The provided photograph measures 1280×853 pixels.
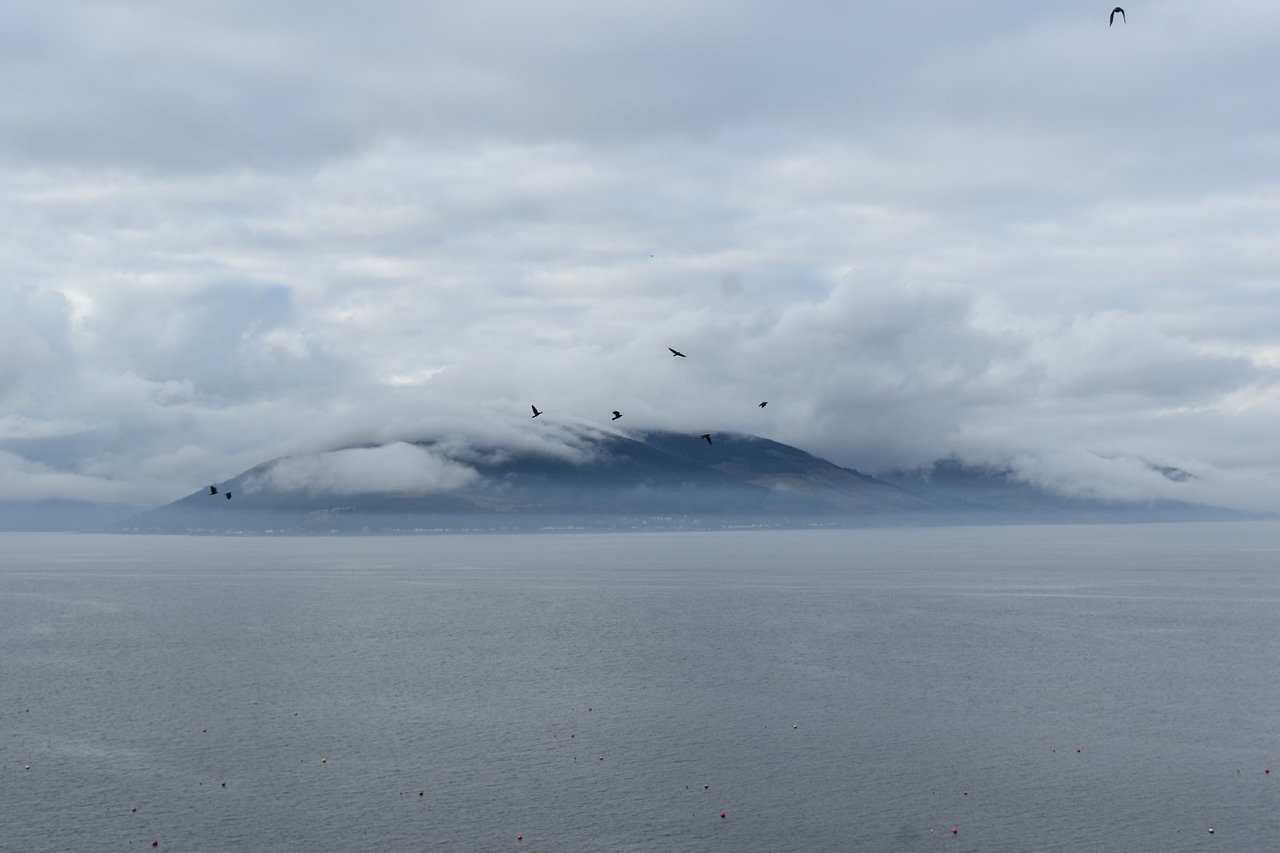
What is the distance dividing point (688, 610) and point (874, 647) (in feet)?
207

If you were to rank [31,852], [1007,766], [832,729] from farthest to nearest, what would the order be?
[832,729]
[1007,766]
[31,852]

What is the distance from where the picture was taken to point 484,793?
7212cm

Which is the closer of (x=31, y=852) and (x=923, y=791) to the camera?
(x=31, y=852)

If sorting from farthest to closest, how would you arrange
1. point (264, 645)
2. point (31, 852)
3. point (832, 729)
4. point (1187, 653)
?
point (264, 645) < point (1187, 653) < point (832, 729) < point (31, 852)

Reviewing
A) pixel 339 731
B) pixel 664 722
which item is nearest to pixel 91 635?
pixel 339 731

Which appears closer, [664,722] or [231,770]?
[231,770]

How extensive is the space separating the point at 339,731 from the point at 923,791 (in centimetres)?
4686

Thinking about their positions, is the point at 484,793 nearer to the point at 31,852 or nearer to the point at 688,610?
the point at 31,852

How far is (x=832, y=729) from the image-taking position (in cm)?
8988

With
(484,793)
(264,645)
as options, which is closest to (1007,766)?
(484,793)

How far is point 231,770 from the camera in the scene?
78.2 m

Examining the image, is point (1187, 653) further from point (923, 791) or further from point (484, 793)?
point (484, 793)

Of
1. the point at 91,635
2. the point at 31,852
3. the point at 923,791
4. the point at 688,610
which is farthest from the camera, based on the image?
the point at 688,610

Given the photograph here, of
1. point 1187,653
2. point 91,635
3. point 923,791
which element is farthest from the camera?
point 91,635
